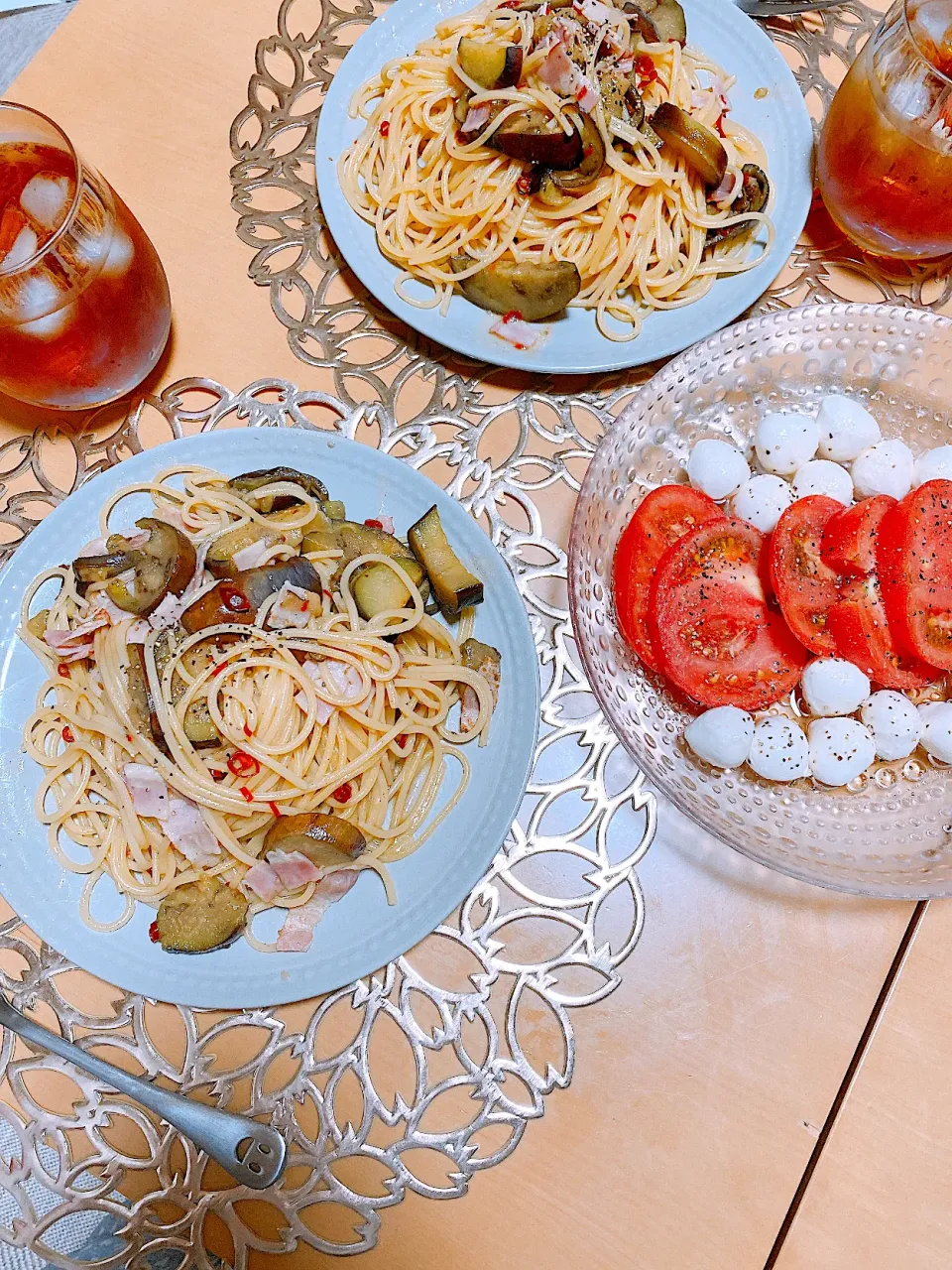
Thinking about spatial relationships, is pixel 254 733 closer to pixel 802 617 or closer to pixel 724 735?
pixel 724 735

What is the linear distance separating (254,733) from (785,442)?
101 cm

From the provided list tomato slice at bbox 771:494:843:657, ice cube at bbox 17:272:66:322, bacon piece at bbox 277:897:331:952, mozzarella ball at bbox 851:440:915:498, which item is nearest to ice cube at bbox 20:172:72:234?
ice cube at bbox 17:272:66:322

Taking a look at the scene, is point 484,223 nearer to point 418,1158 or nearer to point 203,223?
point 203,223

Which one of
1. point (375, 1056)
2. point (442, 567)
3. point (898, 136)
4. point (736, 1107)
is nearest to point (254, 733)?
point (442, 567)

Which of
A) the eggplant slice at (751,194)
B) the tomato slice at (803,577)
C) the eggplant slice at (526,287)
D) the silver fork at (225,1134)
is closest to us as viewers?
the silver fork at (225,1134)

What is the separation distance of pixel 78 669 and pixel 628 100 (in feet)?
4.81

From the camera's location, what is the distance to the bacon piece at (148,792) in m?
1.43

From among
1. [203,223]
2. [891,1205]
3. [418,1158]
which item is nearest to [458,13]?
[203,223]

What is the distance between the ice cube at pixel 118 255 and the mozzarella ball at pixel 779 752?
1.28m

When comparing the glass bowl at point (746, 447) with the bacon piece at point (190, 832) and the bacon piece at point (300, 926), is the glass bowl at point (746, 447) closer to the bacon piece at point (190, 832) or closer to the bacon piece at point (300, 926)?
the bacon piece at point (300, 926)

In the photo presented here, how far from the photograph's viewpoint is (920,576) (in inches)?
54.2

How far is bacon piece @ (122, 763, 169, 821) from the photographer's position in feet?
4.68

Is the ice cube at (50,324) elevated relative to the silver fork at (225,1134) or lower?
elevated

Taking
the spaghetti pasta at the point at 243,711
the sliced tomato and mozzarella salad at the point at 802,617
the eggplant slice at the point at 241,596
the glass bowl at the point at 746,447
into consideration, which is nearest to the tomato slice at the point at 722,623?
the sliced tomato and mozzarella salad at the point at 802,617
